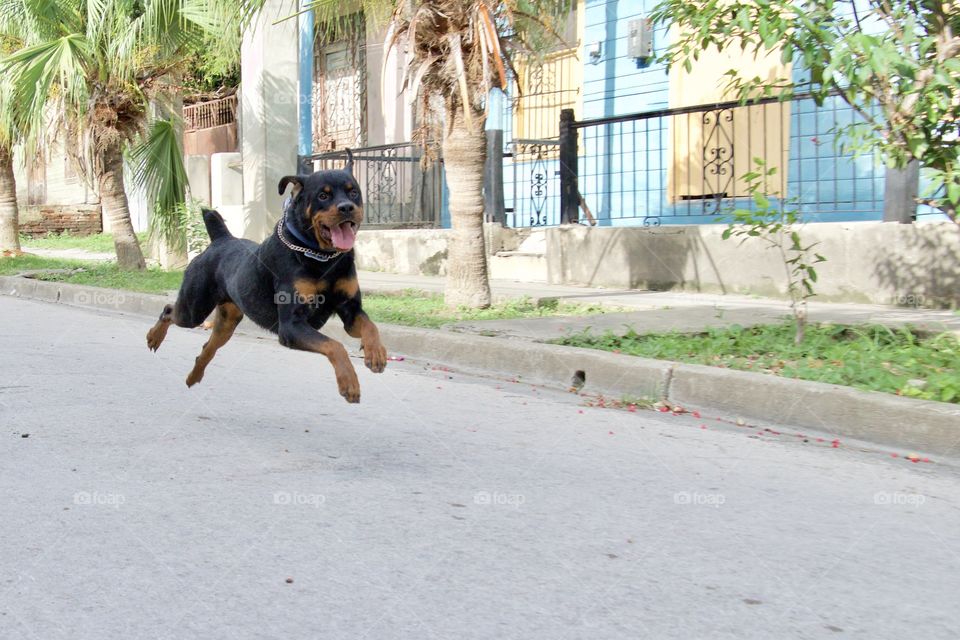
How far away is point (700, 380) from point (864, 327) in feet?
6.98

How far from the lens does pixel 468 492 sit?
15.2ft

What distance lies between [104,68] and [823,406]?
11.6 metres

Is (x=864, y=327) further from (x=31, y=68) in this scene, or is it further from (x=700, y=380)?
(x=31, y=68)

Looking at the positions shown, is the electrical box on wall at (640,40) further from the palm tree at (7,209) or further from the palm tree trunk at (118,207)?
the palm tree at (7,209)

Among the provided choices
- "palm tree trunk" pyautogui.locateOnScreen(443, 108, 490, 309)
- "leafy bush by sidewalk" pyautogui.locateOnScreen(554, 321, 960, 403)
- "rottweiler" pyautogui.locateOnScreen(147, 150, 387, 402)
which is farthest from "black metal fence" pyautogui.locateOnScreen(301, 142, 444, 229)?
"rottweiler" pyautogui.locateOnScreen(147, 150, 387, 402)

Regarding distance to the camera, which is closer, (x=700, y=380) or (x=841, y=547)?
(x=841, y=547)

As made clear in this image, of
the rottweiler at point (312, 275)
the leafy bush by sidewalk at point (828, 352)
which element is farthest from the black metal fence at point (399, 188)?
the rottweiler at point (312, 275)

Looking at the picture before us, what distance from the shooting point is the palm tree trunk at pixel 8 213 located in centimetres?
2042

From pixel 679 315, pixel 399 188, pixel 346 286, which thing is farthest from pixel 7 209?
pixel 346 286

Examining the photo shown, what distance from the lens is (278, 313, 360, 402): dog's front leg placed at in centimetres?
505

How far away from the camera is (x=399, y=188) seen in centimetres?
1702

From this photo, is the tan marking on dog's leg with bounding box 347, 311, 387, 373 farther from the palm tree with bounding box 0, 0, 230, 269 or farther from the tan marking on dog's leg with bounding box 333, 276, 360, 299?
the palm tree with bounding box 0, 0, 230, 269

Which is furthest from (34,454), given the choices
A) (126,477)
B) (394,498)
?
(394,498)

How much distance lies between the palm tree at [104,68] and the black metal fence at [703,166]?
4.98 m
